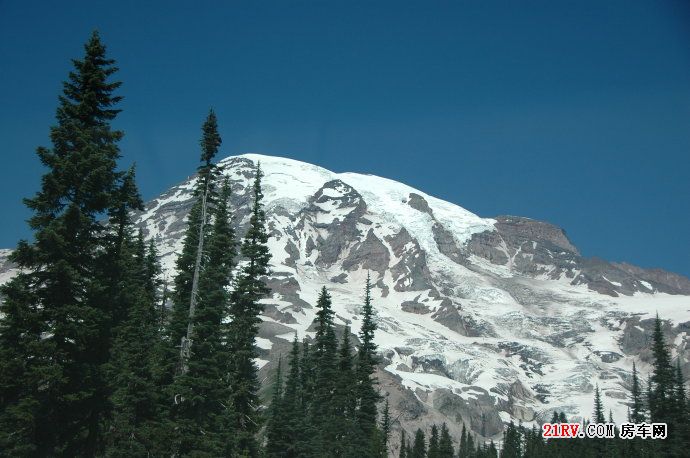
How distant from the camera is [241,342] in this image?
47.0 metres

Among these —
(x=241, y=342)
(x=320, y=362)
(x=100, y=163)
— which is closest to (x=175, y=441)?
(x=241, y=342)

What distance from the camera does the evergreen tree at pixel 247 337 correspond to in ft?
151

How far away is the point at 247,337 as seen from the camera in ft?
155

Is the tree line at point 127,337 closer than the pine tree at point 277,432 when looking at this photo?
Yes

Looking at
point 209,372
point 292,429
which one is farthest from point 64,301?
point 292,429

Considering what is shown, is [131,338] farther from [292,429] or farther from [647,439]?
[647,439]

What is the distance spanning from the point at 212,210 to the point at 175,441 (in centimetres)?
1273

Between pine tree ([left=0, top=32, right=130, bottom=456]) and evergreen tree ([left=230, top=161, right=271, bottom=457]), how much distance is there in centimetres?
1444

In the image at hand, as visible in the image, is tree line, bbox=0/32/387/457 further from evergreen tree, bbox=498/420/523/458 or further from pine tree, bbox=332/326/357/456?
evergreen tree, bbox=498/420/523/458

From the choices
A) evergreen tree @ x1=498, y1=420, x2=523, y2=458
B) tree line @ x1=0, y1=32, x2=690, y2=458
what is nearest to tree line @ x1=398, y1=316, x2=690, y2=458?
evergreen tree @ x1=498, y1=420, x2=523, y2=458

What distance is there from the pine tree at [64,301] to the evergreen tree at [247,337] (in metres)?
14.4

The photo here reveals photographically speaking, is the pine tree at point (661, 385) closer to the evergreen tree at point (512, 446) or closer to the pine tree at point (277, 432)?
the pine tree at point (277, 432)

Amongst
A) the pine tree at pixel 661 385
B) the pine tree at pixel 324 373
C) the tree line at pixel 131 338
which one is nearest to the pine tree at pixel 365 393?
the tree line at pixel 131 338

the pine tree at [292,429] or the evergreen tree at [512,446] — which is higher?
the evergreen tree at [512,446]
